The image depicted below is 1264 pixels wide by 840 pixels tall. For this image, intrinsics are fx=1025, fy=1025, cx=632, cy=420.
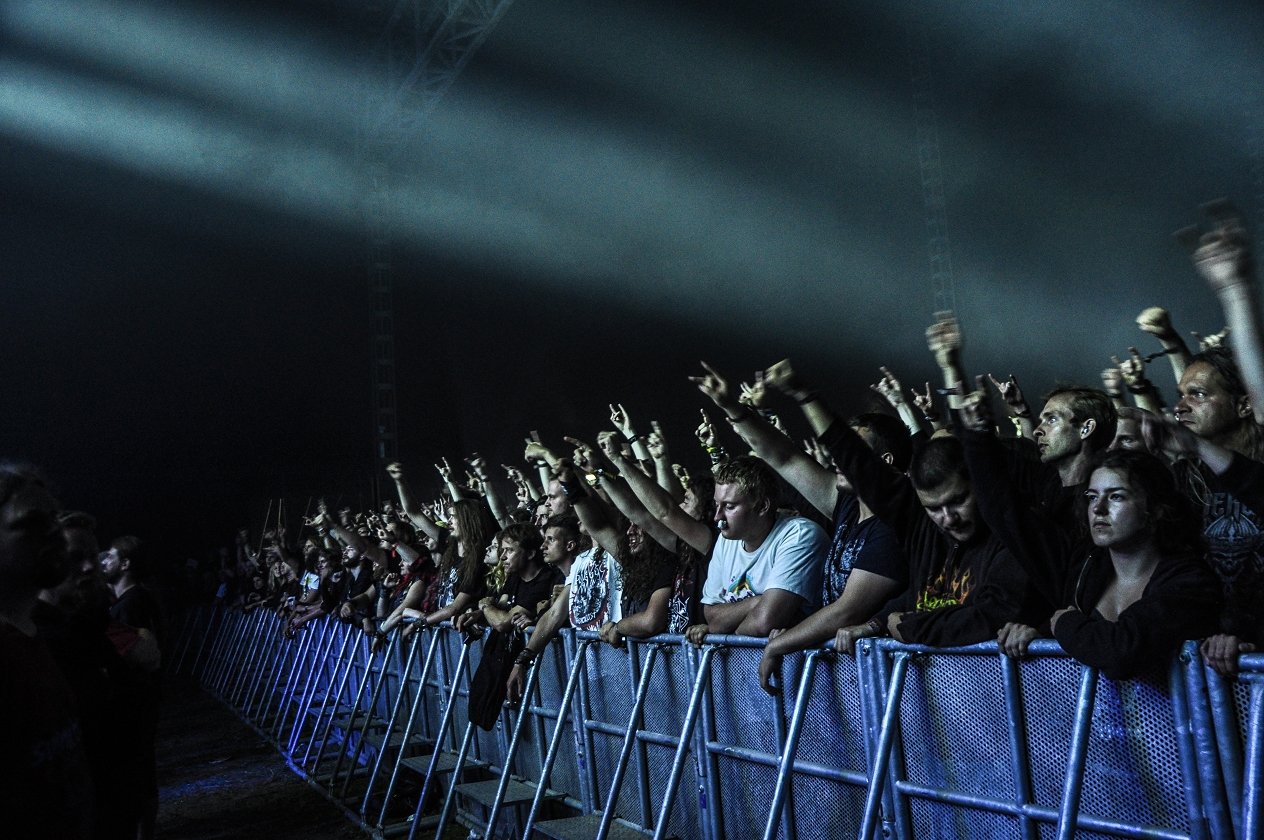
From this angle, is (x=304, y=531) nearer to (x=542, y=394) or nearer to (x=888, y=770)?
(x=542, y=394)

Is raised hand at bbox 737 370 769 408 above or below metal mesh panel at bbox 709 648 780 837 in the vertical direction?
above

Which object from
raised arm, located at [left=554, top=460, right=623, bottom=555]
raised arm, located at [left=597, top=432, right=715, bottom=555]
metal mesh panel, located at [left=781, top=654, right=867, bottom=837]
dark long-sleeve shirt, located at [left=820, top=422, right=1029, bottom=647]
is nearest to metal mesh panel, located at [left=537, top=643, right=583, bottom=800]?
raised arm, located at [left=554, top=460, right=623, bottom=555]

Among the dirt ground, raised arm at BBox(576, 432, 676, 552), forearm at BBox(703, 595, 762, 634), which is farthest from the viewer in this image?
the dirt ground

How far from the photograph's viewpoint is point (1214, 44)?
8.91 meters

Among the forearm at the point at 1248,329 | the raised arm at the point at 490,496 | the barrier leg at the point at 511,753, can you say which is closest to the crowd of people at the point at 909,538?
the forearm at the point at 1248,329

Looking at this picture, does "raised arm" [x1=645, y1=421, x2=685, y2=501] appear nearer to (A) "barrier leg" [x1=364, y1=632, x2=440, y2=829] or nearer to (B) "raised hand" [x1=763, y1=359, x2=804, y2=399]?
(A) "barrier leg" [x1=364, y1=632, x2=440, y2=829]

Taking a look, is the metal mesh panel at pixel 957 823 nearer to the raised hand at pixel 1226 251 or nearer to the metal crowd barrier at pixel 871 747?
the metal crowd barrier at pixel 871 747

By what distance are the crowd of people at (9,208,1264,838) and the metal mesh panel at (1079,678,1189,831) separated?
0.10 meters

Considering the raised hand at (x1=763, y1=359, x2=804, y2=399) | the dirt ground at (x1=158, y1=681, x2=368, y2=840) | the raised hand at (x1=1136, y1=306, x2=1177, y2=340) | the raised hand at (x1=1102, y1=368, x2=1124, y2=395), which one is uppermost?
the raised hand at (x1=1136, y1=306, x2=1177, y2=340)

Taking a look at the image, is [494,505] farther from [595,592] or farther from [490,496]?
[595,592]

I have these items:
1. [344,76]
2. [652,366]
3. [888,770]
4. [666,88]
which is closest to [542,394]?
[652,366]

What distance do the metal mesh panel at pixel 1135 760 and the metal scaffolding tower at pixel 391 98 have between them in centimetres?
1220

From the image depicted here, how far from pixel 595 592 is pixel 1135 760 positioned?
9.87 feet

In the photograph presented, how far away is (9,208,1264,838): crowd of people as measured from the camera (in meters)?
2.35
